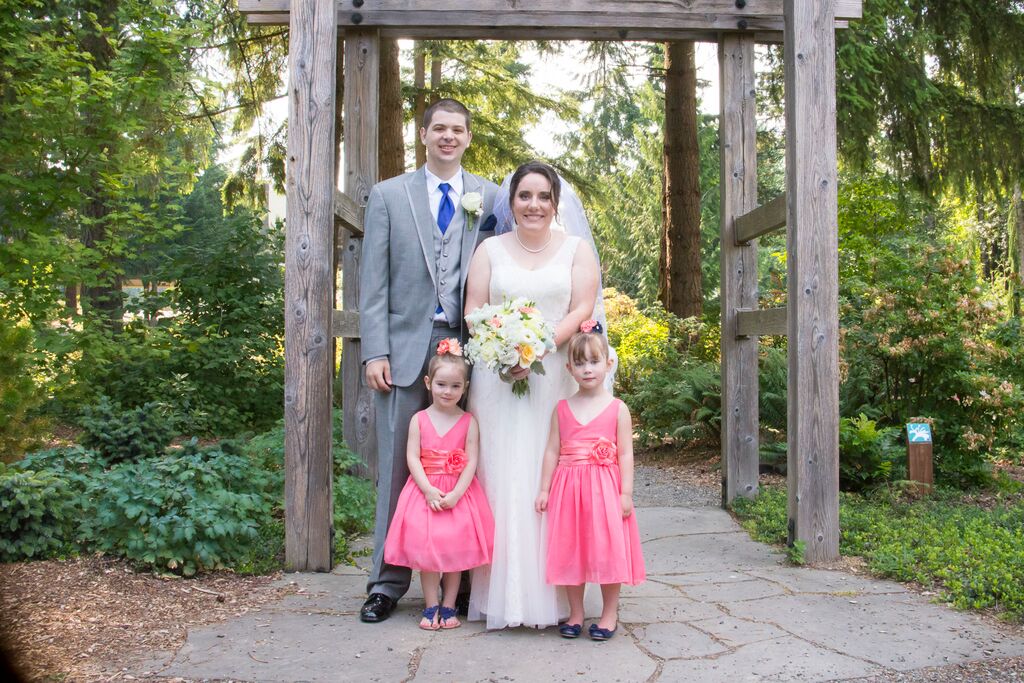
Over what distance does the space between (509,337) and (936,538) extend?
285cm

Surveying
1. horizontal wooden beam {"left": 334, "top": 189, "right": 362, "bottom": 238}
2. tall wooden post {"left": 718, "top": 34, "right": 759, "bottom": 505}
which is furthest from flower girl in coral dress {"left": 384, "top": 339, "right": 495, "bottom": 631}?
tall wooden post {"left": 718, "top": 34, "right": 759, "bottom": 505}

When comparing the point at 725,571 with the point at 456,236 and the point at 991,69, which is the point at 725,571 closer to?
the point at 456,236

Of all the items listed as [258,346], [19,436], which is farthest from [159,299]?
[19,436]

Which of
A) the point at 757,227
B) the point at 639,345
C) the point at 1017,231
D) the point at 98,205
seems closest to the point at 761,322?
the point at 757,227

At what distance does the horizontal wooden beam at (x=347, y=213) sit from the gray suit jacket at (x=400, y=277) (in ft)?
3.08

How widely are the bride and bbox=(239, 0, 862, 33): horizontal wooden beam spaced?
89.9 inches

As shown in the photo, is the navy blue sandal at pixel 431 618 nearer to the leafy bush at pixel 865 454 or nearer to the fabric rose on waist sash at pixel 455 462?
the fabric rose on waist sash at pixel 455 462

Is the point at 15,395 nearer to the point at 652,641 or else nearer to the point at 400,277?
the point at 400,277

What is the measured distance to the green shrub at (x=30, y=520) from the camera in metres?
4.15

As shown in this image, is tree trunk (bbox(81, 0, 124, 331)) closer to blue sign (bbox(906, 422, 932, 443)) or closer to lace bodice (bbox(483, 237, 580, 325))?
lace bodice (bbox(483, 237, 580, 325))

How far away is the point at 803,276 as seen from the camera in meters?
4.62

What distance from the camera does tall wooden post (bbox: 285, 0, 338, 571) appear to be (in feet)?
14.3

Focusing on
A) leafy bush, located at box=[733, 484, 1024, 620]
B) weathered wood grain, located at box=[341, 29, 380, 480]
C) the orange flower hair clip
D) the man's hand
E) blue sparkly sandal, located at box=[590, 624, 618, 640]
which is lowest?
blue sparkly sandal, located at box=[590, 624, 618, 640]

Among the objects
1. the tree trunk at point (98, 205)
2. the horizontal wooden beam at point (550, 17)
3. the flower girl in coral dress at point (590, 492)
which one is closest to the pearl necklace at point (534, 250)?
the flower girl in coral dress at point (590, 492)
